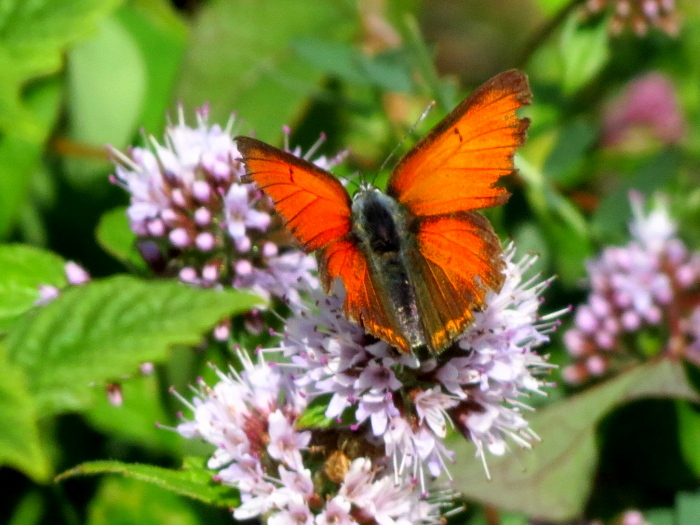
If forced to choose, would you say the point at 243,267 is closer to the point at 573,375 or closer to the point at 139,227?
the point at 139,227

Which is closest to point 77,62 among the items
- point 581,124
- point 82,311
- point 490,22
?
point 82,311

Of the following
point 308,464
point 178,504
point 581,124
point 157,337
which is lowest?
point 178,504

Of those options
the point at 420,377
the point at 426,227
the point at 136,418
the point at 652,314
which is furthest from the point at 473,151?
the point at 136,418

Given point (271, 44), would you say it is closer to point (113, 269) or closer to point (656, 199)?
point (113, 269)

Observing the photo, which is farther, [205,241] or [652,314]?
[652,314]

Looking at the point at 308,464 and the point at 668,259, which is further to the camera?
the point at 668,259

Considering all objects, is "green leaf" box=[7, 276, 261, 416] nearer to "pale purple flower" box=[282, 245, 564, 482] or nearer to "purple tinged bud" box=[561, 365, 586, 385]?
"pale purple flower" box=[282, 245, 564, 482]

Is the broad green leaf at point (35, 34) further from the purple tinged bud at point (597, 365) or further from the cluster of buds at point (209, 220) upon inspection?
the purple tinged bud at point (597, 365)
